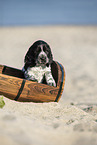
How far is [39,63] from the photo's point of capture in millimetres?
3379

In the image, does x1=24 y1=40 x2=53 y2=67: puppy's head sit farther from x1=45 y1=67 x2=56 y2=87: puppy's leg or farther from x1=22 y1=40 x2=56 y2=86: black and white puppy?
x1=45 y1=67 x2=56 y2=87: puppy's leg

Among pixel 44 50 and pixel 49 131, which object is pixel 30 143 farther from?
pixel 44 50

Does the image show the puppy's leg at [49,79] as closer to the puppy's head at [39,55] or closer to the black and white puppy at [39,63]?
the black and white puppy at [39,63]

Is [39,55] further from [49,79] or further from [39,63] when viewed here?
[49,79]

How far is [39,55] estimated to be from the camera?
130 inches

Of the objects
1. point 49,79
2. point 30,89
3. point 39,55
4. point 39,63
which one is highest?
point 39,55

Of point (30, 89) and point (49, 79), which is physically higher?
point (49, 79)

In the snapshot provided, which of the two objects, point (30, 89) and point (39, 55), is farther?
point (39, 55)

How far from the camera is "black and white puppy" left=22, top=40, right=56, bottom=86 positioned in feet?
10.9

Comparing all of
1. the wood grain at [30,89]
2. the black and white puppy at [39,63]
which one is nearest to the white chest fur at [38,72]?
the black and white puppy at [39,63]

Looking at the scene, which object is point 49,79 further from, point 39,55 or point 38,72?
point 39,55

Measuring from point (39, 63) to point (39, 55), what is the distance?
0.49ft

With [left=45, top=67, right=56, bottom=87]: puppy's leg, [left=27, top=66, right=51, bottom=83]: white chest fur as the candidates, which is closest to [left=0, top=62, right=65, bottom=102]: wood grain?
[left=45, top=67, right=56, bottom=87]: puppy's leg

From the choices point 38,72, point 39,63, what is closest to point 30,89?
point 38,72
